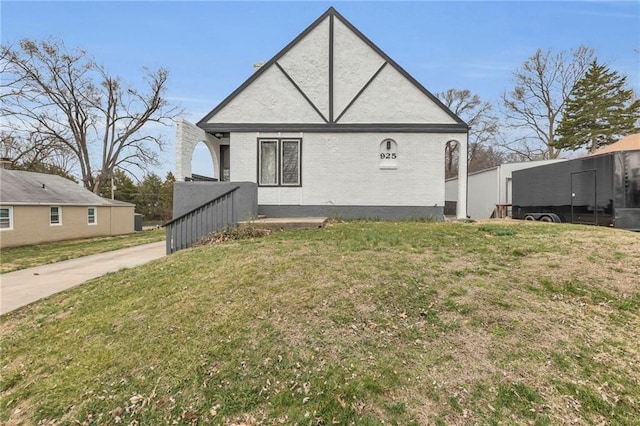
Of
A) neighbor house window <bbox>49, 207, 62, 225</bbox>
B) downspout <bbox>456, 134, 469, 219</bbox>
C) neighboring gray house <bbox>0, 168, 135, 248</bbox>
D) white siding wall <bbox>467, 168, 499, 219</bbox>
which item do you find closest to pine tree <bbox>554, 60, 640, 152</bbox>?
white siding wall <bbox>467, 168, 499, 219</bbox>

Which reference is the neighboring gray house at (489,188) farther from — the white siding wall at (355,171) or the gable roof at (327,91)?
the gable roof at (327,91)

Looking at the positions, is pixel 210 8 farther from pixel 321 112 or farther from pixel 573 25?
pixel 573 25

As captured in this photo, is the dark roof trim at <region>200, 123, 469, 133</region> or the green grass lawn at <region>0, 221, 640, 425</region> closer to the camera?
the green grass lawn at <region>0, 221, 640, 425</region>

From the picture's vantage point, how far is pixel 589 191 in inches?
416

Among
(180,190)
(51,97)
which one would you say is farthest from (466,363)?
(51,97)

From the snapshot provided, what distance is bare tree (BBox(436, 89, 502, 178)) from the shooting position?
122 ft

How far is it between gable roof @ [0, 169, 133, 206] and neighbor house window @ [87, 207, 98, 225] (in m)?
0.56

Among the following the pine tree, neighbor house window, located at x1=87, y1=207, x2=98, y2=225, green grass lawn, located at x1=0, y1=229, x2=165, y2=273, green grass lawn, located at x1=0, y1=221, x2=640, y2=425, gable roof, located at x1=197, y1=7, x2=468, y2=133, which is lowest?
green grass lawn, located at x1=0, y1=229, x2=165, y2=273

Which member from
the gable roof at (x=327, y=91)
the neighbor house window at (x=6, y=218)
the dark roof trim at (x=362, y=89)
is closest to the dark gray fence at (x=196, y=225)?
the gable roof at (x=327, y=91)

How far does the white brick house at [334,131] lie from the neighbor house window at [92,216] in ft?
64.2

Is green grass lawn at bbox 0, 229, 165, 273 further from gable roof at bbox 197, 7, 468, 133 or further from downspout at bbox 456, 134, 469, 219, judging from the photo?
downspout at bbox 456, 134, 469, 219

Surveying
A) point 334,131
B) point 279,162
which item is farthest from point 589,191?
point 279,162

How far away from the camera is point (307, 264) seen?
218 inches

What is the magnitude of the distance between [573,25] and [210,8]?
50.1 feet
